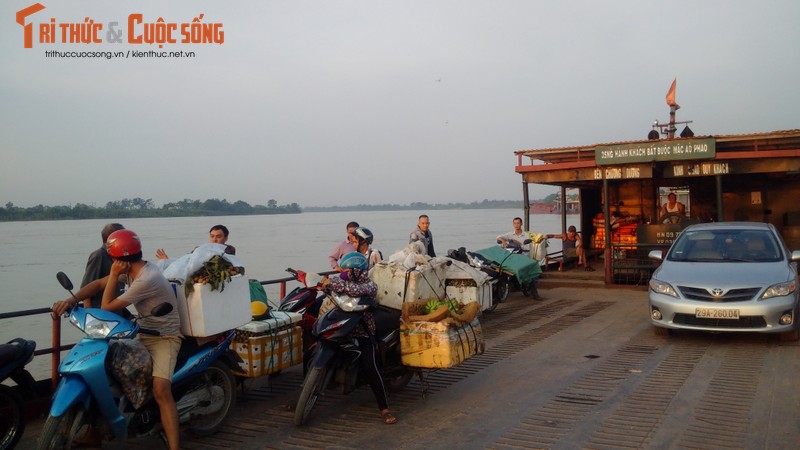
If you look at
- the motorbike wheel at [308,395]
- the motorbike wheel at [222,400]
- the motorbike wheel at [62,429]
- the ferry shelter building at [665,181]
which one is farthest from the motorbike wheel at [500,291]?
the motorbike wheel at [62,429]

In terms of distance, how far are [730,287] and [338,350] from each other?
5.02 meters

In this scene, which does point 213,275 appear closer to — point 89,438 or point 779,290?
point 89,438

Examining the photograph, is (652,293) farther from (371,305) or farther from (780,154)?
(780,154)

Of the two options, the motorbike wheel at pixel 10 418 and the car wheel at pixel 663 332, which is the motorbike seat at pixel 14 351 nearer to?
the motorbike wheel at pixel 10 418

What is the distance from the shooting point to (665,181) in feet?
59.0

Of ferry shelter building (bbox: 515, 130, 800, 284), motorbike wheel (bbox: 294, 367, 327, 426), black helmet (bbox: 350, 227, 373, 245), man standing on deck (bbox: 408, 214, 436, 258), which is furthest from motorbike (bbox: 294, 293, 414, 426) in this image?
ferry shelter building (bbox: 515, 130, 800, 284)

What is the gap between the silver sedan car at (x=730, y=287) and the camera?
735cm

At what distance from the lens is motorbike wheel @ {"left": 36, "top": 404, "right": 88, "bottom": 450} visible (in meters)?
3.73

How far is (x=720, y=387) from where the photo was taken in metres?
5.88

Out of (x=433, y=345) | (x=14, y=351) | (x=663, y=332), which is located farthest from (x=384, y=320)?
(x=663, y=332)

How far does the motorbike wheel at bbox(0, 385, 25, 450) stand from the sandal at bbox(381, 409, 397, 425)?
2686 mm

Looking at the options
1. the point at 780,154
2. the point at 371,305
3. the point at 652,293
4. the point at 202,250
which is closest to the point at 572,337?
the point at 652,293

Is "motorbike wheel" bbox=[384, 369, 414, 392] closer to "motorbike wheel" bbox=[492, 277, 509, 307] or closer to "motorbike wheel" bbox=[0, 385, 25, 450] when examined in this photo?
"motorbike wheel" bbox=[0, 385, 25, 450]

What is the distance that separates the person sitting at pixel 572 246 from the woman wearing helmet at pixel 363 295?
39.7ft
